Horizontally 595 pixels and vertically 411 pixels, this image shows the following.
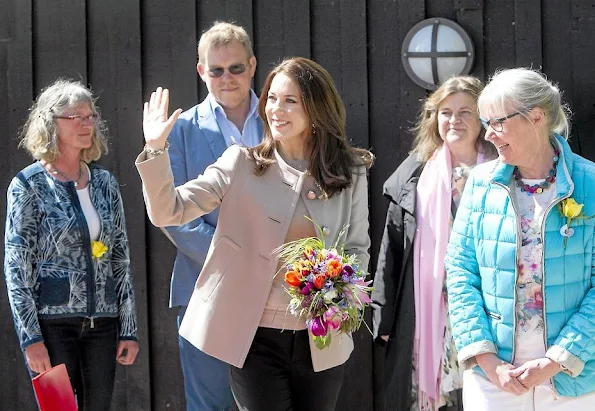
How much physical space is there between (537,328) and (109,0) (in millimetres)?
3054

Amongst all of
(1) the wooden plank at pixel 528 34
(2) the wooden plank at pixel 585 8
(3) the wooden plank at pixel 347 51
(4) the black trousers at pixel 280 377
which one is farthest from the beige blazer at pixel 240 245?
(2) the wooden plank at pixel 585 8

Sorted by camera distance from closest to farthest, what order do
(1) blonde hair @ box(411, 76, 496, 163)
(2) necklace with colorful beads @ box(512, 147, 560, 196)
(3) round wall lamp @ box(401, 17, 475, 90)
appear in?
(2) necklace with colorful beads @ box(512, 147, 560, 196) → (1) blonde hair @ box(411, 76, 496, 163) → (3) round wall lamp @ box(401, 17, 475, 90)

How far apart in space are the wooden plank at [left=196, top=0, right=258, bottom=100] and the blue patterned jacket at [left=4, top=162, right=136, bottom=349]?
4.13 ft

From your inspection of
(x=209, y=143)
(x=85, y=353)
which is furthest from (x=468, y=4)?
(x=85, y=353)

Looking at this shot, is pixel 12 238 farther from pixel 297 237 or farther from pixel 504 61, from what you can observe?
pixel 504 61

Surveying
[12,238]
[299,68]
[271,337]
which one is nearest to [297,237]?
[271,337]

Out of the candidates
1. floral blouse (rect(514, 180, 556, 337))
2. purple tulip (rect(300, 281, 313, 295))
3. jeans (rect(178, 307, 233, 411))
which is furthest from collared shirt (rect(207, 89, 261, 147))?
floral blouse (rect(514, 180, 556, 337))

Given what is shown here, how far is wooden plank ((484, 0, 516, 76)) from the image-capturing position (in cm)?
501

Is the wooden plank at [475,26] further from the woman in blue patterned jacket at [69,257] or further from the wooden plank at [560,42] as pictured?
the woman in blue patterned jacket at [69,257]

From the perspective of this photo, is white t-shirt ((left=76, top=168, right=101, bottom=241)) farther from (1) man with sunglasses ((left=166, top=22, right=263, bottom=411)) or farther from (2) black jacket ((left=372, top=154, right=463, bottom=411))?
(2) black jacket ((left=372, top=154, right=463, bottom=411))

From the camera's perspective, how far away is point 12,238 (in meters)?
3.99

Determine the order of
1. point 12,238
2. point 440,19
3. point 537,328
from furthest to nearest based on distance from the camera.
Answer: point 440,19
point 12,238
point 537,328

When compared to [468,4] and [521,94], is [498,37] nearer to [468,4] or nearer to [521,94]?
[468,4]

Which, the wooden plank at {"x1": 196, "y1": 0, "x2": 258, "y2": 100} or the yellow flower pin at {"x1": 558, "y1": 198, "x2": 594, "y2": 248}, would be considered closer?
the yellow flower pin at {"x1": 558, "y1": 198, "x2": 594, "y2": 248}
